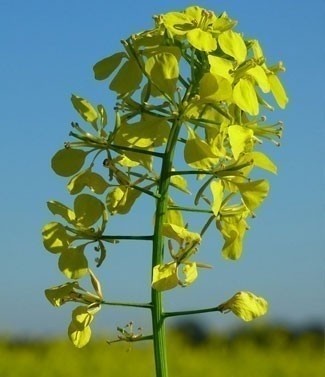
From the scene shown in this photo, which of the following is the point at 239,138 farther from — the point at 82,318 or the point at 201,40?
the point at 82,318

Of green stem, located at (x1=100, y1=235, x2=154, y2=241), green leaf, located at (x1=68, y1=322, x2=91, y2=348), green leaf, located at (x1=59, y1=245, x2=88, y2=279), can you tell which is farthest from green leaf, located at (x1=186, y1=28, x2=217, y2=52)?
green leaf, located at (x1=68, y1=322, x2=91, y2=348)

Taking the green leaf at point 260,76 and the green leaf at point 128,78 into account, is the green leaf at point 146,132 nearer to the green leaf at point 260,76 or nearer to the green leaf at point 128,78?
the green leaf at point 128,78

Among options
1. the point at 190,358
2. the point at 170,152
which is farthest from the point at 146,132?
the point at 190,358

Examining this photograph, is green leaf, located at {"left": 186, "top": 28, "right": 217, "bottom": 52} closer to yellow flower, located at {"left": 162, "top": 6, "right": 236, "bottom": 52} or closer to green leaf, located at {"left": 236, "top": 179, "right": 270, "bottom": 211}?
yellow flower, located at {"left": 162, "top": 6, "right": 236, "bottom": 52}

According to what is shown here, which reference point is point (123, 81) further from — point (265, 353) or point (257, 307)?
point (265, 353)

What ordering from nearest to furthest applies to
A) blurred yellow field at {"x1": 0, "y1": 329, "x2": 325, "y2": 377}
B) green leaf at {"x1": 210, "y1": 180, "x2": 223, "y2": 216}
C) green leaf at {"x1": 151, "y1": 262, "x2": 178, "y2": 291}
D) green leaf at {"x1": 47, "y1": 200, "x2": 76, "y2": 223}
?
green leaf at {"x1": 151, "y1": 262, "x2": 178, "y2": 291}, green leaf at {"x1": 210, "y1": 180, "x2": 223, "y2": 216}, green leaf at {"x1": 47, "y1": 200, "x2": 76, "y2": 223}, blurred yellow field at {"x1": 0, "y1": 329, "x2": 325, "y2": 377}
